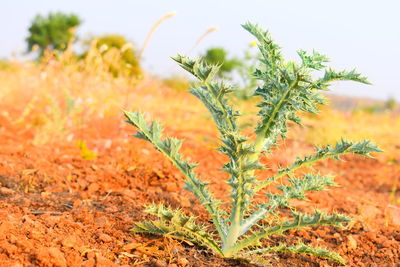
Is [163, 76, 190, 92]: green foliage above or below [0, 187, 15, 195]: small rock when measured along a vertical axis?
above

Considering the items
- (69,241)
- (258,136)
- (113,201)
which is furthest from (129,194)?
(258,136)

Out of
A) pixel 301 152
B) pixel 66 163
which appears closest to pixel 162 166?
pixel 66 163

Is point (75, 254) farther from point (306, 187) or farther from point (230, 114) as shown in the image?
point (306, 187)

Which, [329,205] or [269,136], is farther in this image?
[329,205]

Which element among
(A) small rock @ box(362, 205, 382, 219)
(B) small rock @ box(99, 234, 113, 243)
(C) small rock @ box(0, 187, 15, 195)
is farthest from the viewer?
(A) small rock @ box(362, 205, 382, 219)

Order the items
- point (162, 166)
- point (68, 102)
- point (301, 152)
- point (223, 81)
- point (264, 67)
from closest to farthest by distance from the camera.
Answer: point (223, 81), point (264, 67), point (162, 166), point (68, 102), point (301, 152)

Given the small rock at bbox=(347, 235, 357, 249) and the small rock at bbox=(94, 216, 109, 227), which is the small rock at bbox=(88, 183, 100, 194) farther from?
the small rock at bbox=(347, 235, 357, 249)

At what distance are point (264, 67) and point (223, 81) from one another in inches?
8.9

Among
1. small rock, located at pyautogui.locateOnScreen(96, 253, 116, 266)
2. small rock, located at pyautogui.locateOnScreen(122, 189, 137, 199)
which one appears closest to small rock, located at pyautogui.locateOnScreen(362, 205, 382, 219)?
small rock, located at pyautogui.locateOnScreen(122, 189, 137, 199)

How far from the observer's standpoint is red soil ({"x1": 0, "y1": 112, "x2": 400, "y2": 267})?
195cm

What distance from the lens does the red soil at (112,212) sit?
1.95 m

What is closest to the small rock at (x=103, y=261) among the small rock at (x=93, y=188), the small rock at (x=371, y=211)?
the small rock at (x=93, y=188)

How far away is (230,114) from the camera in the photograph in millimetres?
1907

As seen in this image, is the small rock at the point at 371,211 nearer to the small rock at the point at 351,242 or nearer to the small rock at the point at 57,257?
the small rock at the point at 351,242
